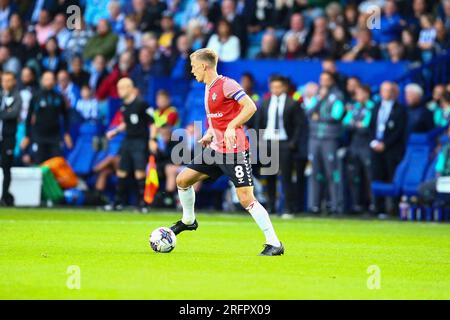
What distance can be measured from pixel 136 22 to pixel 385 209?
30.4ft

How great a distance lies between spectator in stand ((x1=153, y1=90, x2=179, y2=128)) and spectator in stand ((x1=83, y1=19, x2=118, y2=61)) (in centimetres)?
411

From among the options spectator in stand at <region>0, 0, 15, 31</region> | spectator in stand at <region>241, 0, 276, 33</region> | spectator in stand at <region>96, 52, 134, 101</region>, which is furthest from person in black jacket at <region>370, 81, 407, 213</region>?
spectator in stand at <region>0, 0, 15, 31</region>

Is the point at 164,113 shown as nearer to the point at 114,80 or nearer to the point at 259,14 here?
the point at 114,80

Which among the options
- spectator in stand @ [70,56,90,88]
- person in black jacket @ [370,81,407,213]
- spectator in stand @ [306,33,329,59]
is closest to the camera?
person in black jacket @ [370,81,407,213]

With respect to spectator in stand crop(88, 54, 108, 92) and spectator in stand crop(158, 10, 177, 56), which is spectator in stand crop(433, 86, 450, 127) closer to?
spectator in stand crop(158, 10, 177, 56)

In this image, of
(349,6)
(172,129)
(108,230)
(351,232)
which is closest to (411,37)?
(349,6)

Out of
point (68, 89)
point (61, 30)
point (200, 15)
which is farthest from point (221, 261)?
point (61, 30)

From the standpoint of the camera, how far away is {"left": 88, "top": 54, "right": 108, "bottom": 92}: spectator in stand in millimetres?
29219

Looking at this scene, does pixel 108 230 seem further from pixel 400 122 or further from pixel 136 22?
pixel 136 22

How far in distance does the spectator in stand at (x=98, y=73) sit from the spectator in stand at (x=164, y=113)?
3154mm

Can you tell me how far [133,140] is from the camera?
2472cm
